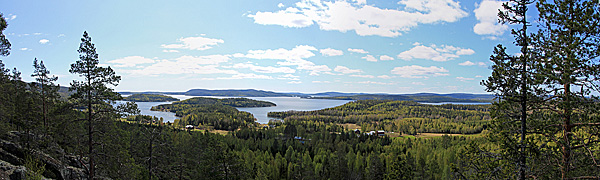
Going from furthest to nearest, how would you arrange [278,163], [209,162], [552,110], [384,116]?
1. [384,116]
2. [278,163]
3. [209,162]
4. [552,110]

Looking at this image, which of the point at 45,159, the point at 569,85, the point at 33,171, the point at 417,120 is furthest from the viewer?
the point at 417,120

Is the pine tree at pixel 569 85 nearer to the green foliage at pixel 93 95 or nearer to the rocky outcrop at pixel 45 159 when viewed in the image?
the green foliage at pixel 93 95

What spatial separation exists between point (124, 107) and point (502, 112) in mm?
15025

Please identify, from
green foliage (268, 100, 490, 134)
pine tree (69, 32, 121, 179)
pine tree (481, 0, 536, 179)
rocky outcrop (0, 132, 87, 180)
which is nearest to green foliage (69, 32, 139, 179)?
pine tree (69, 32, 121, 179)

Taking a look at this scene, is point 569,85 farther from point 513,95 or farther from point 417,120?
point 417,120

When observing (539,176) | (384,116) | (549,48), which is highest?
(549,48)

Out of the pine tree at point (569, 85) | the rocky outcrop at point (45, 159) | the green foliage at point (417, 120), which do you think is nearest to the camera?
the pine tree at point (569, 85)

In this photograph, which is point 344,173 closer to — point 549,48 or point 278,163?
point 278,163

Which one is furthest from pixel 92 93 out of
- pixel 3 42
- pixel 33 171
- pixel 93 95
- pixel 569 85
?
pixel 569 85

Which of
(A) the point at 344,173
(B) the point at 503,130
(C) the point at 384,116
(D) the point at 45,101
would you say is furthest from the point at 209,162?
(C) the point at 384,116

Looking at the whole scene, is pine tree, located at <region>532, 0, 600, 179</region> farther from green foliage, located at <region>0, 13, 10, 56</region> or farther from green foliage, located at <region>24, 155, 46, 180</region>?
green foliage, located at <region>0, 13, 10, 56</region>

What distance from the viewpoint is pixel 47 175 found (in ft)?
53.9

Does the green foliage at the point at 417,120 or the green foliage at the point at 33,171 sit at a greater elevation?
the green foliage at the point at 33,171

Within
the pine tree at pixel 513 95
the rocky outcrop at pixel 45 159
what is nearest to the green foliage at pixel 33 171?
the rocky outcrop at pixel 45 159
